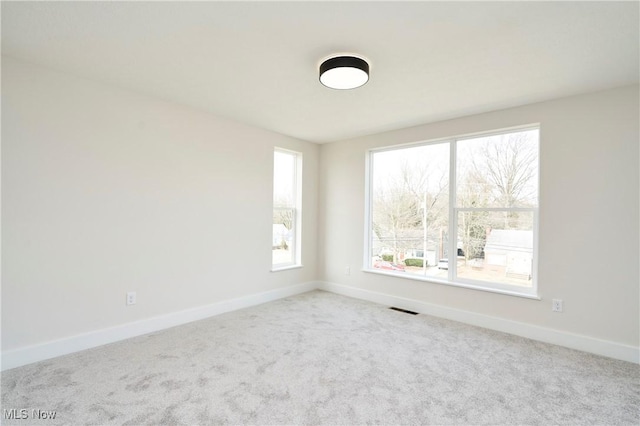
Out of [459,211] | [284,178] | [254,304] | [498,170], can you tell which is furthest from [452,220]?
[254,304]

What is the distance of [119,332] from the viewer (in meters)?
3.00

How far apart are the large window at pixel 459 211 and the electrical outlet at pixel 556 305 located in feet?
0.80

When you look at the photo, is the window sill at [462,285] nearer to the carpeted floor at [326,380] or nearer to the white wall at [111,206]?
the carpeted floor at [326,380]

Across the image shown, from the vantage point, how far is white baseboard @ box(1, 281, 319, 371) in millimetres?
2482

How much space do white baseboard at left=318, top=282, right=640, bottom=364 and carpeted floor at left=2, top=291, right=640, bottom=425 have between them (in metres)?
0.11

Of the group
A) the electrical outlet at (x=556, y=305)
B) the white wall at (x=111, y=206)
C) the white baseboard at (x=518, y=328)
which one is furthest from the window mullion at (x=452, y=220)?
the white wall at (x=111, y=206)

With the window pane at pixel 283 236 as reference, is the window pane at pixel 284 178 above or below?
above

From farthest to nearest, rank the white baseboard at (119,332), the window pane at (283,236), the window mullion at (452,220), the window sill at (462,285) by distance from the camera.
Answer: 1. the window pane at (283,236)
2. the window mullion at (452,220)
3. the window sill at (462,285)
4. the white baseboard at (119,332)

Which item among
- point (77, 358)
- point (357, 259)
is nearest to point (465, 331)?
point (357, 259)

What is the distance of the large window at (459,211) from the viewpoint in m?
3.41

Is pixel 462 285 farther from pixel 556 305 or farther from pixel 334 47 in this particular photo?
pixel 334 47

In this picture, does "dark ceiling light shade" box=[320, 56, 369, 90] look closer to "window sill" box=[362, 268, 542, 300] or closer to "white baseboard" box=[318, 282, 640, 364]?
Answer: "window sill" box=[362, 268, 542, 300]

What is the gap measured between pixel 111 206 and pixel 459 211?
3.76 m

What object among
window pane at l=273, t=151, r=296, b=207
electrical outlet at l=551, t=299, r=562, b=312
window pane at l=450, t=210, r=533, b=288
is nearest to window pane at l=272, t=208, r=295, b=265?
window pane at l=273, t=151, r=296, b=207
